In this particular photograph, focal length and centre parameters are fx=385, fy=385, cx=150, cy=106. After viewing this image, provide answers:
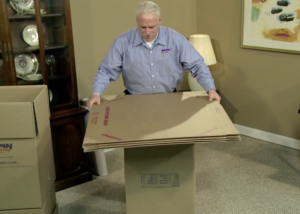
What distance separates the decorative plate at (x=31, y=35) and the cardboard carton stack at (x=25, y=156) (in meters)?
0.79

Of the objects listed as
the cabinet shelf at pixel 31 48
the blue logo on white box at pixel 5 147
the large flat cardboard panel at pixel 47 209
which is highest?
the cabinet shelf at pixel 31 48

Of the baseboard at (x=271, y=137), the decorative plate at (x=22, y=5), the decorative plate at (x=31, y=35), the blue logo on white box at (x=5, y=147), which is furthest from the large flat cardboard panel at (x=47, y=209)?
the baseboard at (x=271, y=137)

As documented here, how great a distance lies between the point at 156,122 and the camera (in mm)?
1831

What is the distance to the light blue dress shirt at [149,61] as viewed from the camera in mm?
2373

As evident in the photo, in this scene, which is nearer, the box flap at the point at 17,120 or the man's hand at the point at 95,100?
the box flap at the point at 17,120

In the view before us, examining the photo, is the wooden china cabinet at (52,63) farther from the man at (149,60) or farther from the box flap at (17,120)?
the box flap at (17,120)

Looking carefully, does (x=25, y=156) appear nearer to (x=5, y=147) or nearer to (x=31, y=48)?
(x=5, y=147)

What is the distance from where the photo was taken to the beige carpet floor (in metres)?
2.68

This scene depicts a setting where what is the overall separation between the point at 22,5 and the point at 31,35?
22 centimetres

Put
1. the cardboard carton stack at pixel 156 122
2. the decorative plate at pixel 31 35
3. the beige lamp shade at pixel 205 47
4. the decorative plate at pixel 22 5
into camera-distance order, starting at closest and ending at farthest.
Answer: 1. the cardboard carton stack at pixel 156 122
2. the decorative plate at pixel 22 5
3. the decorative plate at pixel 31 35
4. the beige lamp shade at pixel 205 47

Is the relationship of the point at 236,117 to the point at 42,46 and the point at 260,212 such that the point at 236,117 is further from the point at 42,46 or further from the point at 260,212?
the point at 42,46

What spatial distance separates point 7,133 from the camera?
1895mm

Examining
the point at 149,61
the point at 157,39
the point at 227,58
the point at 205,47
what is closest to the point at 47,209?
the point at 149,61

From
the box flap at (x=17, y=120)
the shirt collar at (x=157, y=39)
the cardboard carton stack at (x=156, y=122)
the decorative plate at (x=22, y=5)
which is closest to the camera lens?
the cardboard carton stack at (x=156, y=122)
